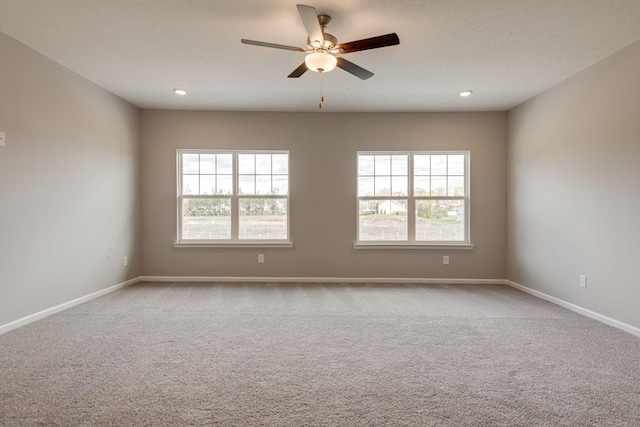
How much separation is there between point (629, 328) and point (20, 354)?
5.12m

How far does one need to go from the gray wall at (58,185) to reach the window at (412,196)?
136 inches

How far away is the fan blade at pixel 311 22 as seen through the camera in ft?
6.61

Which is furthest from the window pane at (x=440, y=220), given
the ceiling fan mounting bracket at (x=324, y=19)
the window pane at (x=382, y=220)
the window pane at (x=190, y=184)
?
the window pane at (x=190, y=184)

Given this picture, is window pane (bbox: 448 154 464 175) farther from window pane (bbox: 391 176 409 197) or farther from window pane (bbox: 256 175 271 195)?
window pane (bbox: 256 175 271 195)

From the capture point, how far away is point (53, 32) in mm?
2734

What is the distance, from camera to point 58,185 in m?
3.39

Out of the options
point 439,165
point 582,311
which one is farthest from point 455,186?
point 582,311

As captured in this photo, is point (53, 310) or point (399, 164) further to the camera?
point (399, 164)

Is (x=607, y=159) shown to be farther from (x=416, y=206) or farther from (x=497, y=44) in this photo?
(x=416, y=206)

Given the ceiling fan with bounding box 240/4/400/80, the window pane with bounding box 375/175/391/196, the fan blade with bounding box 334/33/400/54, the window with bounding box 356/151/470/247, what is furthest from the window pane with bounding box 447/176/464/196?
the fan blade with bounding box 334/33/400/54

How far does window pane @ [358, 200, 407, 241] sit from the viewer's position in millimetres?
4922

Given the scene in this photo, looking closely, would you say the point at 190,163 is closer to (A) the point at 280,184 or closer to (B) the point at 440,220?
(A) the point at 280,184

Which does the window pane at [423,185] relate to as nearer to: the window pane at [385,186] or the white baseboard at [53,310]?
the window pane at [385,186]

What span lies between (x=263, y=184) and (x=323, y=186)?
0.95 meters
